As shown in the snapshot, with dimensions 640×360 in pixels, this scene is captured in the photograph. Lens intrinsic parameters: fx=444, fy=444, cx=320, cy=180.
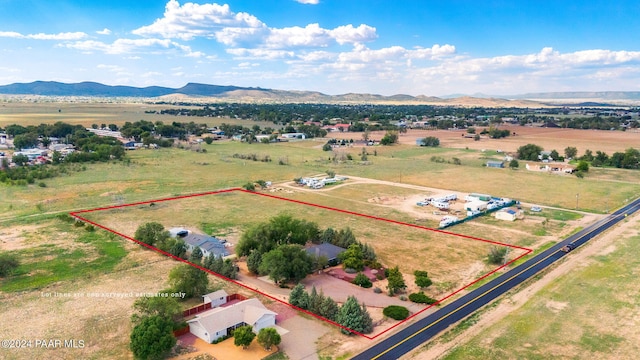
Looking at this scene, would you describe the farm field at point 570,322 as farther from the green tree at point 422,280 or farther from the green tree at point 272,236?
the green tree at point 272,236

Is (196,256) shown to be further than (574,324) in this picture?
Yes

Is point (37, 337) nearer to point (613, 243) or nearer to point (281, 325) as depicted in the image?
point (281, 325)

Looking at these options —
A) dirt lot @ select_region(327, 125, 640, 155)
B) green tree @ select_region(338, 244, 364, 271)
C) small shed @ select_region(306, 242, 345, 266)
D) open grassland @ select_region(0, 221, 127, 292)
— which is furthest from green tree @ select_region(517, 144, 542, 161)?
open grassland @ select_region(0, 221, 127, 292)

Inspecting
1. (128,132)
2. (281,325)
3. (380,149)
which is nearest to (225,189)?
(281,325)

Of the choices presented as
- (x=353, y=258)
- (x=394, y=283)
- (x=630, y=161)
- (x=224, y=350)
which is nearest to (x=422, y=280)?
(x=394, y=283)

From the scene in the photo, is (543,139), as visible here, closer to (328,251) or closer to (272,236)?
(328,251)
